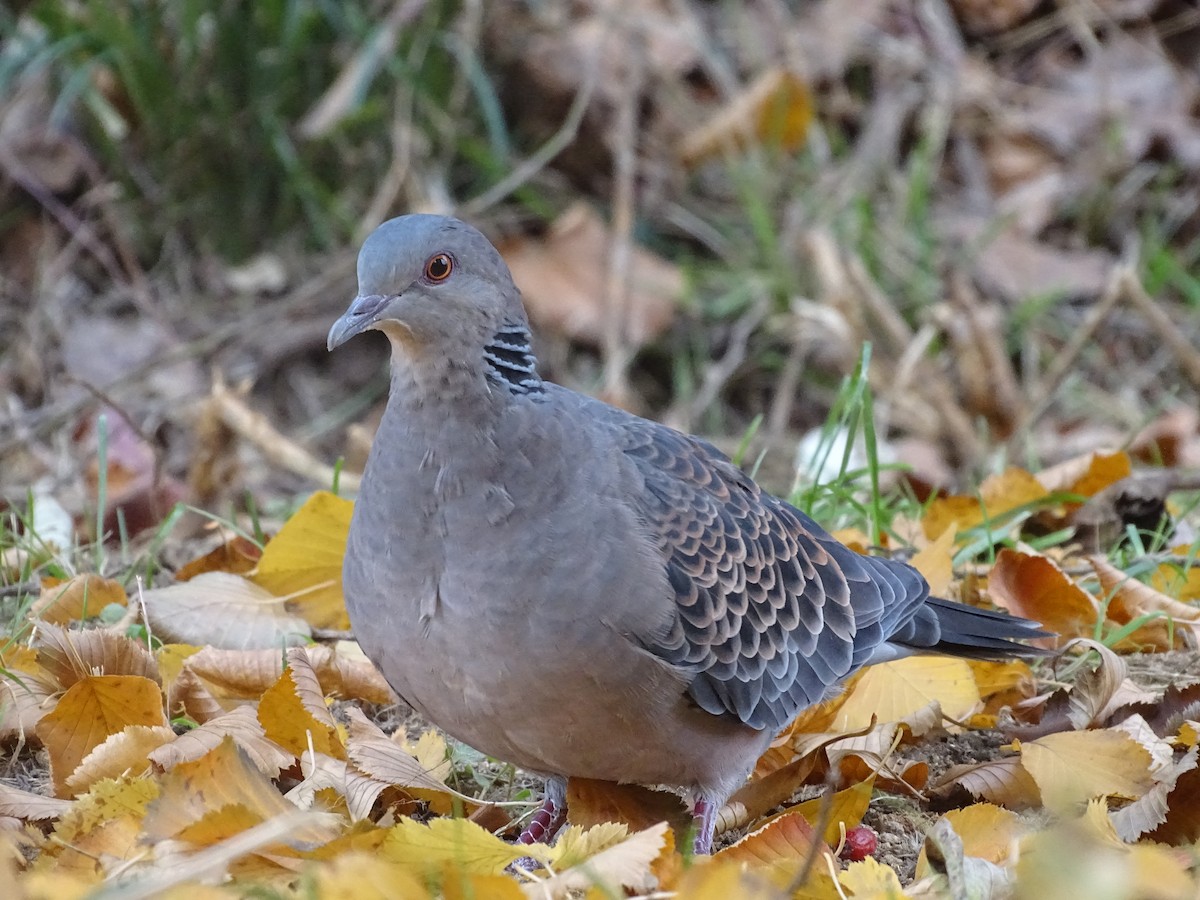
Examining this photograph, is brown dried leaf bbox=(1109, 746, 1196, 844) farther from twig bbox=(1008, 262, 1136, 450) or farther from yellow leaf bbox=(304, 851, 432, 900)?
twig bbox=(1008, 262, 1136, 450)

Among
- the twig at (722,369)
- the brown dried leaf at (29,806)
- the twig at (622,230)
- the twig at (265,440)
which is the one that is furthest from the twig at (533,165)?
the brown dried leaf at (29,806)

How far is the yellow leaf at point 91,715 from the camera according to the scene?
2.77 meters

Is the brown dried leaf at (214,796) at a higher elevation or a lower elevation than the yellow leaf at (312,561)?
higher

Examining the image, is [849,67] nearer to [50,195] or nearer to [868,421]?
[50,195]

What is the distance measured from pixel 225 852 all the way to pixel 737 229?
19.3 feet

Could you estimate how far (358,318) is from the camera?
8.72 feet

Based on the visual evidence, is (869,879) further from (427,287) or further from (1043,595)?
(1043,595)

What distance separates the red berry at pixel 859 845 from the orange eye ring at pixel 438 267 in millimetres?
1246

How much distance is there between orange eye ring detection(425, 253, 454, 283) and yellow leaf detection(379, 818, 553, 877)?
100 cm

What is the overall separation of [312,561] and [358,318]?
A: 1097 millimetres

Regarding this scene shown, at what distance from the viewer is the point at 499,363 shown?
2809 millimetres

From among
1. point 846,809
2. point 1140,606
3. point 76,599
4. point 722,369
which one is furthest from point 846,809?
point 722,369

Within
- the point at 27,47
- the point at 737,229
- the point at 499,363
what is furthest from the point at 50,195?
the point at 499,363

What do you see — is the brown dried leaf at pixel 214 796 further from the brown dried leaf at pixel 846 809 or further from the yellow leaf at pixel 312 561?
the yellow leaf at pixel 312 561
